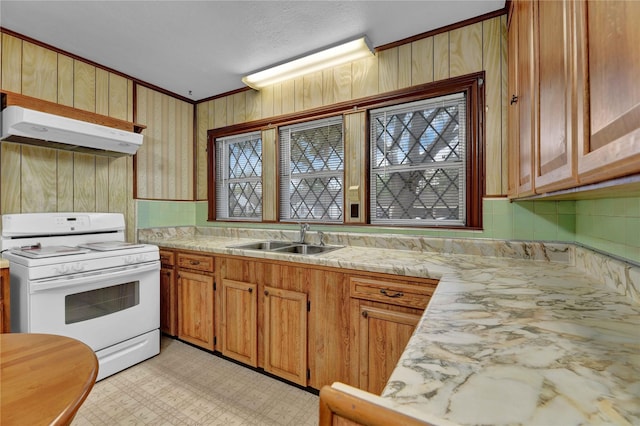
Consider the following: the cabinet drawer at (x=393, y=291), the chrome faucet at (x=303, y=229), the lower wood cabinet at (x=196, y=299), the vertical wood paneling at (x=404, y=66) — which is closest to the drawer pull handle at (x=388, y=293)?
the cabinet drawer at (x=393, y=291)

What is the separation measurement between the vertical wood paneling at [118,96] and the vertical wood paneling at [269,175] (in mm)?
1300

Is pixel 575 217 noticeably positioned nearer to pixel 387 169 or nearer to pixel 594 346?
pixel 387 169

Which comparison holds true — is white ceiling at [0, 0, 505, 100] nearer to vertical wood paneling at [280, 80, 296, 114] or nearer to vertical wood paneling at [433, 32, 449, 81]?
vertical wood paneling at [433, 32, 449, 81]

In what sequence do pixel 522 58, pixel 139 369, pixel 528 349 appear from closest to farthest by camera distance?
1. pixel 528 349
2. pixel 522 58
3. pixel 139 369

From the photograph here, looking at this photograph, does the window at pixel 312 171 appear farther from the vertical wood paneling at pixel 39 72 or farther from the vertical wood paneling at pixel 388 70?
the vertical wood paneling at pixel 39 72

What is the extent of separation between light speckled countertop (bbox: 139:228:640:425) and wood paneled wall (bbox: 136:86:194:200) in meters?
2.67

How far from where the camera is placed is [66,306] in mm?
1874

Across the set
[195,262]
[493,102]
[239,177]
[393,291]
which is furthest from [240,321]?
[493,102]

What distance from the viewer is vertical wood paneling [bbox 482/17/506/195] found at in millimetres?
1904

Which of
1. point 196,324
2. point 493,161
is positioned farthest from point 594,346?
point 196,324

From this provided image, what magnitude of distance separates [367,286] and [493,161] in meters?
1.17

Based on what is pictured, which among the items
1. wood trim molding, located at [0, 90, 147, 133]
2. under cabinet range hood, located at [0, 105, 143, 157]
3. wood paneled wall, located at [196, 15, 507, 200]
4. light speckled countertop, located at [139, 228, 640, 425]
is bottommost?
light speckled countertop, located at [139, 228, 640, 425]

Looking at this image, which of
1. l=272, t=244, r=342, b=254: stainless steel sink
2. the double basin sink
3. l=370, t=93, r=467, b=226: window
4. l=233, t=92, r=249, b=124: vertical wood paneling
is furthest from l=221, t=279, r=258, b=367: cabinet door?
l=233, t=92, r=249, b=124: vertical wood paneling

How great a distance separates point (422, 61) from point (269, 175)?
5.28 ft
